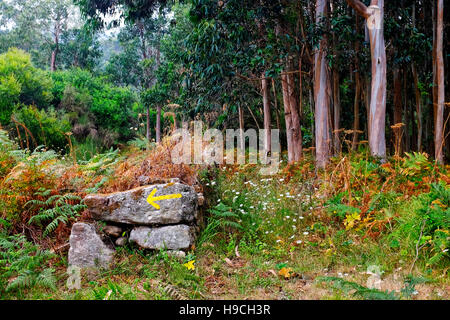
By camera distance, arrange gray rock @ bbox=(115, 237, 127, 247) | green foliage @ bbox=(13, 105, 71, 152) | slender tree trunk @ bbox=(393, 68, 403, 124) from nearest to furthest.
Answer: gray rock @ bbox=(115, 237, 127, 247) < slender tree trunk @ bbox=(393, 68, 403, 124) < green foliage @ bbox=(13, 105, 71, 152)

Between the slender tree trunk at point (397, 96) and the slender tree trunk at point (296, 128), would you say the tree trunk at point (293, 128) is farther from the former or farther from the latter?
the slender tree trunk at point (397, 96)

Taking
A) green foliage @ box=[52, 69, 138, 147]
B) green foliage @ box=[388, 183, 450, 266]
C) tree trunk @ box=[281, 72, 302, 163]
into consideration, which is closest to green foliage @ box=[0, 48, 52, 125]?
green foliage @ box=[52, 69, 138, 147]

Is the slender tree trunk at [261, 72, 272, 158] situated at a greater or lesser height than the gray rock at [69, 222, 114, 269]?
greater

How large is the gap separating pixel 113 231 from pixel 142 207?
476 mm

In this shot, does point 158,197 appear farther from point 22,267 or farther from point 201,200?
point 22,267

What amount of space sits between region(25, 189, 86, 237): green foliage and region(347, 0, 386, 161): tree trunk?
523cm

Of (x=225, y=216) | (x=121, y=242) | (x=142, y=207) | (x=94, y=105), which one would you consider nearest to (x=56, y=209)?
(x=121, y=242)

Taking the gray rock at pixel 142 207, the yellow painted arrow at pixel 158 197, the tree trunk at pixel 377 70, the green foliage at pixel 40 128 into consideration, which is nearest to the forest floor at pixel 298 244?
the gray rock at pixel 142 207

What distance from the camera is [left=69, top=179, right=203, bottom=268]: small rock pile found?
4.35 m

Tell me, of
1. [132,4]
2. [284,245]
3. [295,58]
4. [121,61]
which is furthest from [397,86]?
[121,61]

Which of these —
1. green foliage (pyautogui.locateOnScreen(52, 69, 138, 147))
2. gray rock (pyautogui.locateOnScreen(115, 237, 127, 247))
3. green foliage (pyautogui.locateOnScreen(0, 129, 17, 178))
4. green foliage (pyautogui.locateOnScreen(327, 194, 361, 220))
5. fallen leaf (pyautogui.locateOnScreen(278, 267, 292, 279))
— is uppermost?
green foliage (pyautogui.locateOnScreen(52, 69, 138, 147))

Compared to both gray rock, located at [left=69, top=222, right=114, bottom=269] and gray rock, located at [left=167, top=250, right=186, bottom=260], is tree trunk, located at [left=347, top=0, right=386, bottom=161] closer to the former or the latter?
gray rock, located at [left=167, top=250, right=186, bottom=260]

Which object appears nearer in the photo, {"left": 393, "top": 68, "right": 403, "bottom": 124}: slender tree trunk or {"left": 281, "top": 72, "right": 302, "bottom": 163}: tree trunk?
{"left": 281, "top": 72, "right": 302, "bottom": 163}: tree trunk

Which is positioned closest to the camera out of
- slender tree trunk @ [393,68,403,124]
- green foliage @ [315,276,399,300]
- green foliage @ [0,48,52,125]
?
green foliage @ [315,276,399,300]
